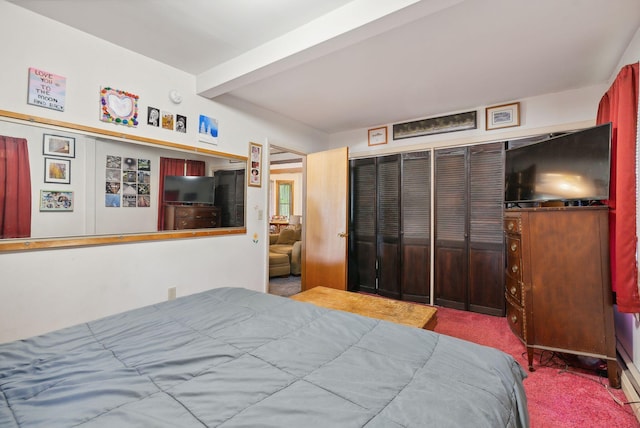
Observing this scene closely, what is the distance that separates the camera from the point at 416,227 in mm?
3812

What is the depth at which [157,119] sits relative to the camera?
A: 8.60 feet

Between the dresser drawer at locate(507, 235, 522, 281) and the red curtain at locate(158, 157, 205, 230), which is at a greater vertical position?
the red curtain at locate(158, 157, 205, 230)

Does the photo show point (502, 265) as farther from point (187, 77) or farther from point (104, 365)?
point (187, 77)

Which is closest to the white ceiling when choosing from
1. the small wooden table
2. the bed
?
the bed

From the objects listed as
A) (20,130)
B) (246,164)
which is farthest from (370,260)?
(20,130)

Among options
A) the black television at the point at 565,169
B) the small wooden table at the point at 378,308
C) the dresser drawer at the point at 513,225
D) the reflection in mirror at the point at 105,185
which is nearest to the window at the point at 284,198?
the reflection in mirror at the point at 105,185

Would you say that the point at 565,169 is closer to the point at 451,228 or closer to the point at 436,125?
the point at 451,228

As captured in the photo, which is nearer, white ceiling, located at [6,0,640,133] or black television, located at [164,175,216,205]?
white ceiling, located at [6,0,640,133]

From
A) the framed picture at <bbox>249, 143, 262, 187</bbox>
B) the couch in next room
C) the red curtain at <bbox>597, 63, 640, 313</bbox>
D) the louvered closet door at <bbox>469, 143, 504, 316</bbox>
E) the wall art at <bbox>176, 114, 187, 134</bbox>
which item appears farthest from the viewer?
the couch in next room

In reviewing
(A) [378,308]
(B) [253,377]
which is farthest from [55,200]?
(A) [378,308]

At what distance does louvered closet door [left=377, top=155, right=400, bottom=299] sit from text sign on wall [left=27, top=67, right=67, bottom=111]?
3.34 metres

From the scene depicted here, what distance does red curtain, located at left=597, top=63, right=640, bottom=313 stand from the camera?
5.98ft

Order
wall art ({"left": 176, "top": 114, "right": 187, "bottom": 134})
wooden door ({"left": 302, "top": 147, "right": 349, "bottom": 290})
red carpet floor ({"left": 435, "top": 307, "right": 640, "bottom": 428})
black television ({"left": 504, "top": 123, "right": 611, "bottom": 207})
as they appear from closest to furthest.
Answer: red carpet floor ({"left": 435, "top": 307, "right": 640, "bottom": 428})
black television ({"left": 504, "top": 123, "right": 611, "bottom": 207})
wall art ({"left": 176, "top": 114, "right": 187, "bottom": 134})
wooden door ({"left": 302, "top": 147, "right": 349, "bottom": 290})

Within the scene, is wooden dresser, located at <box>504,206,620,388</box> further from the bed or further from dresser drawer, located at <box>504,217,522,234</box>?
the bed
